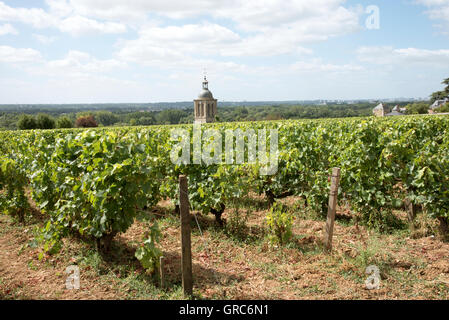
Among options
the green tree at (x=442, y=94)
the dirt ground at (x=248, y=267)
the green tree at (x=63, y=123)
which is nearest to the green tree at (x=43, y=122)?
the green tree at (x=63, y=123)

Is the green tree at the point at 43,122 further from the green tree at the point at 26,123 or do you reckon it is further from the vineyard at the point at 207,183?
the vineyard at the point at 207,183

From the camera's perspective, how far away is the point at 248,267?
437 centimetres

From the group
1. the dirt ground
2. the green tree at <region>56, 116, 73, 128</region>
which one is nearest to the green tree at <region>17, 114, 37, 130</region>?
the green tree at <region>56, 116, 73, 128</region>

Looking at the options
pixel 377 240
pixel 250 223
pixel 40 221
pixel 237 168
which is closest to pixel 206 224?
pixel 250 223

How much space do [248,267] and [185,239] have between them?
1.37m

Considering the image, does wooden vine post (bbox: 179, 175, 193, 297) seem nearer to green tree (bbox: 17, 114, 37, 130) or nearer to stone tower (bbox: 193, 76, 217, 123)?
green tree (bbox: 17, 114, 37, 130)

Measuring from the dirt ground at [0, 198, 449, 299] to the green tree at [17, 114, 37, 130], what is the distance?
59.8 meters

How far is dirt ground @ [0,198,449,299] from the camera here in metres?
3.70

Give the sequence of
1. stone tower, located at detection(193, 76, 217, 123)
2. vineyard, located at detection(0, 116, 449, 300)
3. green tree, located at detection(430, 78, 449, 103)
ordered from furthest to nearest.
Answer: green tree, located at detection(430, 78, 449, 103) → stone tower, located at detection(193, 76, 217, 123) → vineyard, located at detection(0, 116, 449, 300)

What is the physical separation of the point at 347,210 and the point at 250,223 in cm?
232

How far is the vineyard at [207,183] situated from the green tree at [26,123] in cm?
5819

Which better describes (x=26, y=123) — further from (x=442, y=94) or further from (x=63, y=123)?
(x=442, y=94)

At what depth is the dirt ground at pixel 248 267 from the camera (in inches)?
146

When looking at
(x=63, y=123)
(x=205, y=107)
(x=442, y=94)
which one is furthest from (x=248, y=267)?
(x=442, y=94)
